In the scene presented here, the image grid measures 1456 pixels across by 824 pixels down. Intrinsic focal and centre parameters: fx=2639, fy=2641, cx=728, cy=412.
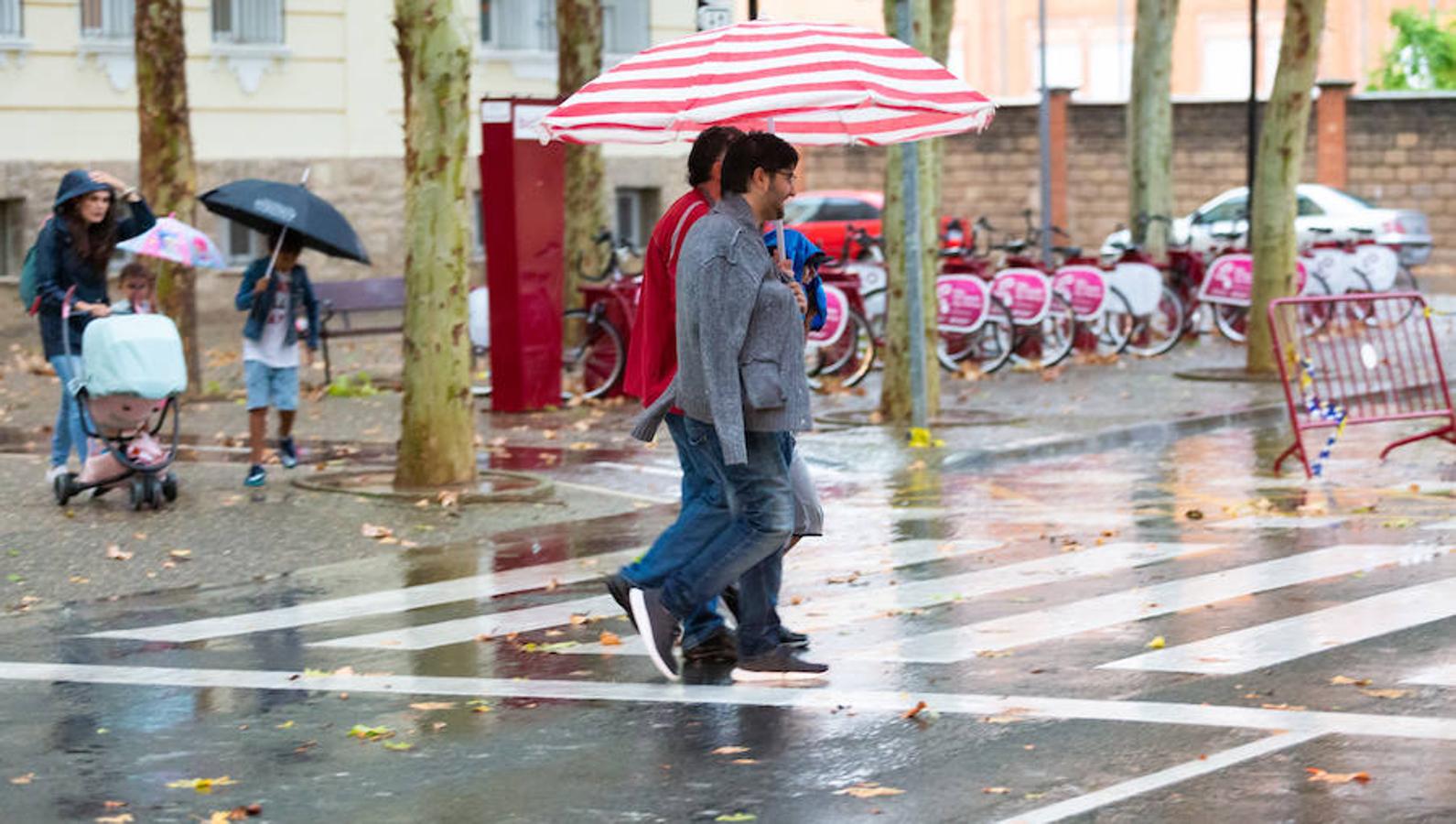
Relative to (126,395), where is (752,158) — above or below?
above

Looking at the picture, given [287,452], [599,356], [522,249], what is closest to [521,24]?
[599,356]

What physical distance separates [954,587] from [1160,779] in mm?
3786

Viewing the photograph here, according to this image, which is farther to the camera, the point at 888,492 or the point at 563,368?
the point at 563,368

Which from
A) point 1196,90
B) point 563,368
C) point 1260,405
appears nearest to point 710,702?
point 1260,405

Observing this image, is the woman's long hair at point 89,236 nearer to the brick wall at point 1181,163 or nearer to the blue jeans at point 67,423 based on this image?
the blue jeans at point 67,423

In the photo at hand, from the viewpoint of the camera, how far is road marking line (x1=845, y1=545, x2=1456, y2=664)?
932 centimetres

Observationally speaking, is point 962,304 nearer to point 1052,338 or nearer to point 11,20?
point 1052,338

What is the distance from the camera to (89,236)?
13.3 meters

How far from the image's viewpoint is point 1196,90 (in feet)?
227

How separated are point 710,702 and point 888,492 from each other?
6130mm

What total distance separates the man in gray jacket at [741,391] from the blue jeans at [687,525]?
0.14ft

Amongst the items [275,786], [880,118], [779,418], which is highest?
[880,118]

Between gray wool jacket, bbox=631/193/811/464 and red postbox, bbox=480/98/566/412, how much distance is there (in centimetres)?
1028

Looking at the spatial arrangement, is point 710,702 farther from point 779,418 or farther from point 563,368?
point 563,368
